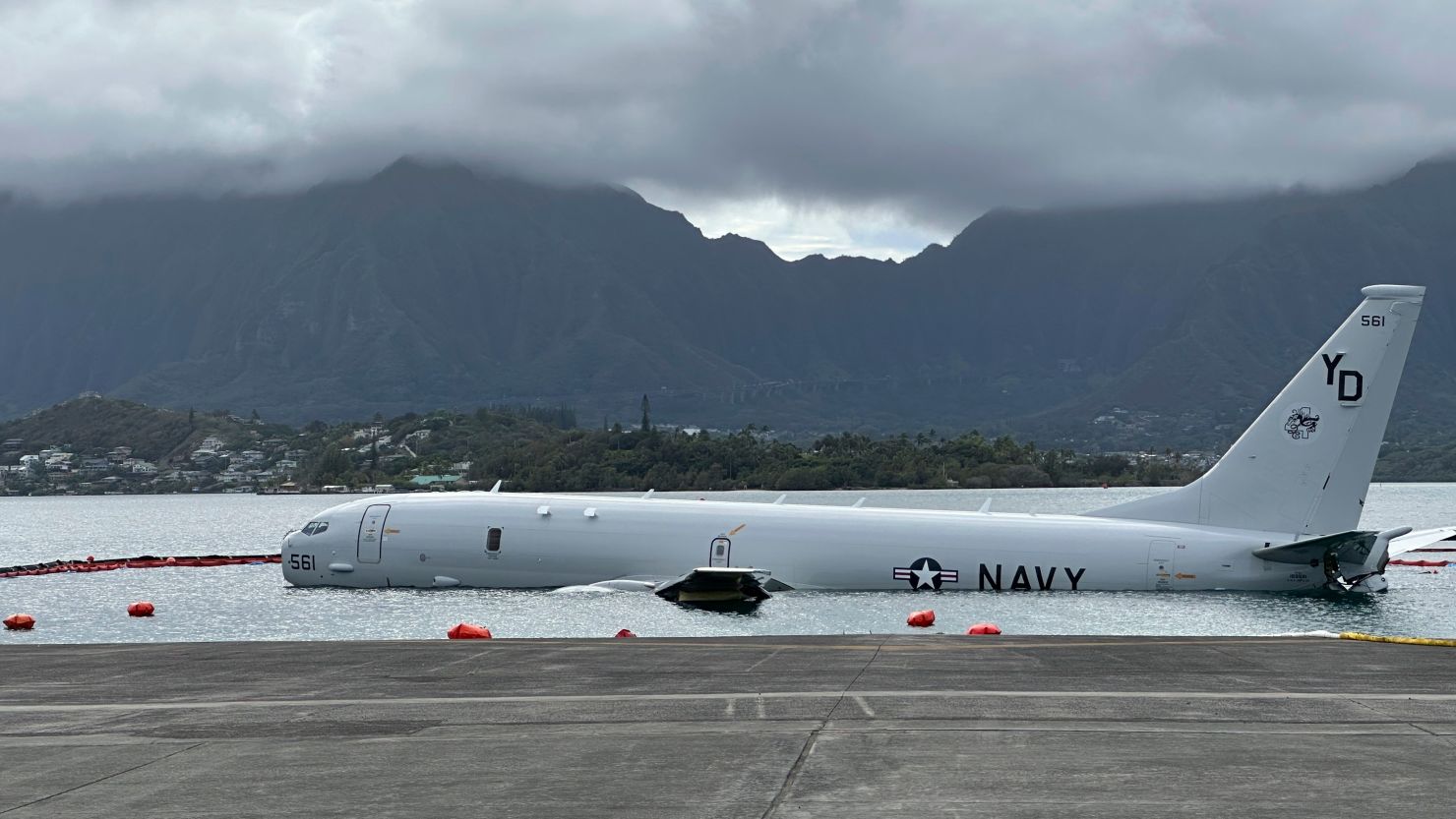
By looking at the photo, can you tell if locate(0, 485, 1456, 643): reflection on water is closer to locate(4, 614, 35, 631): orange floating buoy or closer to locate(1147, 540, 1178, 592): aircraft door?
locate(1147, 540, 1178, 592): aircraft door

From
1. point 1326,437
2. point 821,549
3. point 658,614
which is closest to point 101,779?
point 658,614

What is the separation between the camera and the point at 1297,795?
1341 cm

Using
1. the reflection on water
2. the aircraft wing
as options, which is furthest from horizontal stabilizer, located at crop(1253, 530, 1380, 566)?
the reflection on water

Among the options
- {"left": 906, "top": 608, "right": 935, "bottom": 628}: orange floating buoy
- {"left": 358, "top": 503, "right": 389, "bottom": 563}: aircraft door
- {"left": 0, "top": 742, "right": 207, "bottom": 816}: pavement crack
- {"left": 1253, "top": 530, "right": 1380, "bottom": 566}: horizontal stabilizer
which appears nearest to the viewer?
{"left": 0, "top": 742, "right": 207, "bottom": 816}: pavement crack

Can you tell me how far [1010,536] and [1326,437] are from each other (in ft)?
35.7

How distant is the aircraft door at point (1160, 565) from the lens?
168ft

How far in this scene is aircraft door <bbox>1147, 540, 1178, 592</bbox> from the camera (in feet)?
168

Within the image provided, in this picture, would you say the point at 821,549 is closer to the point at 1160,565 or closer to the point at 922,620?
the point at 922,620

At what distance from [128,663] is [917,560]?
30606mm

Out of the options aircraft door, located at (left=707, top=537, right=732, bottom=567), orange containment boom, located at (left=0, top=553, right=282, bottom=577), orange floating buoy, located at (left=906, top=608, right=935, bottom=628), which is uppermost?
aircraft door, located at (left=707, top=537, right=732, bottom=567)

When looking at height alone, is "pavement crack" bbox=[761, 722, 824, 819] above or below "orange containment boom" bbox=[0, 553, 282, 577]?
above

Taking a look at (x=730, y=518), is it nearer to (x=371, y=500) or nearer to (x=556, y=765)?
(x=371, y=500)

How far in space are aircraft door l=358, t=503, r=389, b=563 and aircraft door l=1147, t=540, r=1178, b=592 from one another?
27132mm

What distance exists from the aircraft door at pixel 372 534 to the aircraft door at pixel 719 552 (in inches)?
477
